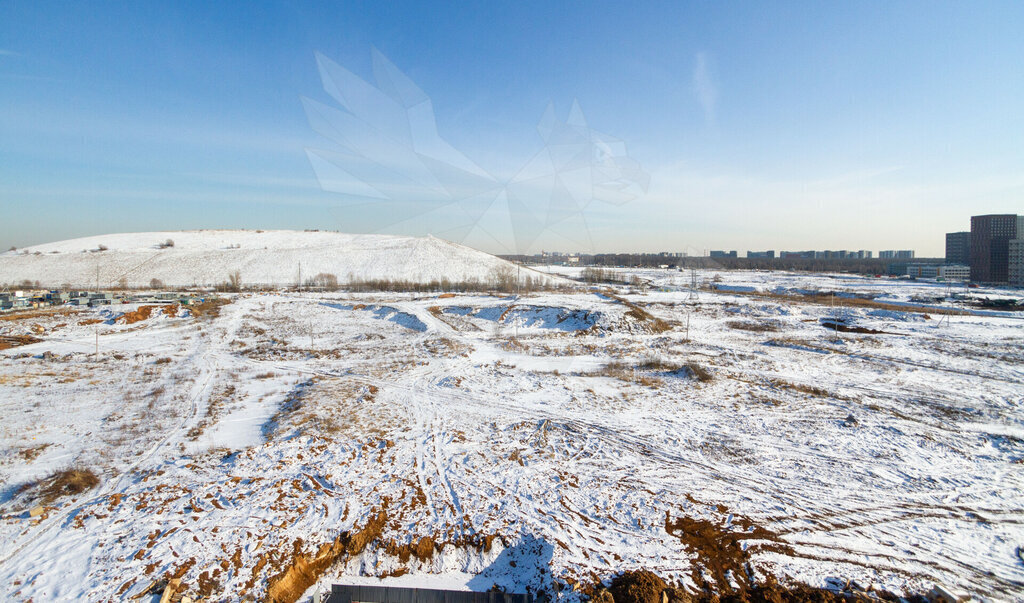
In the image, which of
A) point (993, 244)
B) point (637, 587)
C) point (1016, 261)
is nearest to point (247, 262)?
point (637, 587)

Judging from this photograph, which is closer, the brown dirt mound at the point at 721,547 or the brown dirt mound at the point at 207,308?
the brown dirt mound at the point at 721,547

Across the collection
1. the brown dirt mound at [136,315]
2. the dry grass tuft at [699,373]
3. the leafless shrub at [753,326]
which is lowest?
the dry grass tuft at [699,373]

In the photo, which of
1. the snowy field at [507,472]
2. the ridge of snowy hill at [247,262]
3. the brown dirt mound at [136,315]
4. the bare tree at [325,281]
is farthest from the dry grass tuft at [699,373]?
the bare tree at [325,281]

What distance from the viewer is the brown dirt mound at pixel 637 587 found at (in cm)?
491

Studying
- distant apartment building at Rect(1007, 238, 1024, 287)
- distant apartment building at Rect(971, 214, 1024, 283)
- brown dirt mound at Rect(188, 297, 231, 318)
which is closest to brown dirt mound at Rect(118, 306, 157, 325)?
brown dirt mound at Rect(188, 297, 231, 318)

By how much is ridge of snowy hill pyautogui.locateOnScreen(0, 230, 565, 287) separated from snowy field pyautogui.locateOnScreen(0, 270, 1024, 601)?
129 ft

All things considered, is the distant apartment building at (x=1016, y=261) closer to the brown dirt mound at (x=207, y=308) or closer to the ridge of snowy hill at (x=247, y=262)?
the ridge of snowy hill at (x=247, y=262)

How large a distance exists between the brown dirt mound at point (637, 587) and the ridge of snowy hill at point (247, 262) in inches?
1850

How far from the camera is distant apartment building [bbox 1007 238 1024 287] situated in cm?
6912

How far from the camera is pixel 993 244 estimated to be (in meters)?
76.7

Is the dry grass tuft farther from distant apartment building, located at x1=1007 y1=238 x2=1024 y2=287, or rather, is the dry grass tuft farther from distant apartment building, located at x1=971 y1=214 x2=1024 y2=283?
distant apartment building, located at x1=971 y1=214 x2=1024 y2=283

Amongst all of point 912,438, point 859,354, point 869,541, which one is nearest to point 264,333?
point 869,541

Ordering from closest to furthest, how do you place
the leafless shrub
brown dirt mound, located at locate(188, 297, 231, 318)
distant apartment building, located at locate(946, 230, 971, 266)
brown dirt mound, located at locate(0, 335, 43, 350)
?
brown dirt mound, located at locate(0, 335, 43, 350), the leafless shrub, brown dirt mound, located at locate(188, 297, 231, 318), distant apartment building, located at locate(946, 230, 971, 266)

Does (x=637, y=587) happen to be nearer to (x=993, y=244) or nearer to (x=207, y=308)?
(x=207, y=308)
